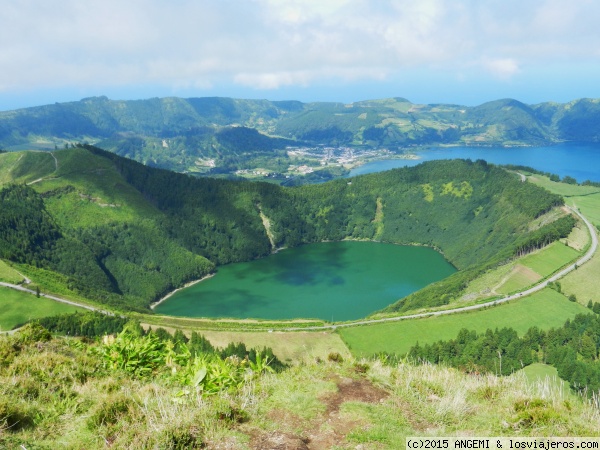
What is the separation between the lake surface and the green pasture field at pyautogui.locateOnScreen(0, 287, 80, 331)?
39672 mm

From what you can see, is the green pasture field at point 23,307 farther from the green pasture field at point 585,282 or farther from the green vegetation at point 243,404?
the green pasture field at point 585,282

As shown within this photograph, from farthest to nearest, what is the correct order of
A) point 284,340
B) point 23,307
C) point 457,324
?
point 23,307, point 457,324, point 284,340

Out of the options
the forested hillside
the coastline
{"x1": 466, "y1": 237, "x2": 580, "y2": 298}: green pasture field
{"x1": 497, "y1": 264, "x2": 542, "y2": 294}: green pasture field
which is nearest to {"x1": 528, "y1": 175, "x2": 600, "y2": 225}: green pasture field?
the forested hillside

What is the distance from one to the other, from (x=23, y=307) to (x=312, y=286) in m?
89.9

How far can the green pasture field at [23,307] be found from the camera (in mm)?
97188

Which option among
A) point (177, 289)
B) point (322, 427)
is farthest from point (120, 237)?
point (322, 427)

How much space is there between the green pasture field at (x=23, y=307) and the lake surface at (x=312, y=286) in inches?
1562

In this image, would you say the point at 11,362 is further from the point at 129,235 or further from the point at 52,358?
the point at 129,235

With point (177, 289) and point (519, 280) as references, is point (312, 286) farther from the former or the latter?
point (519, 280)

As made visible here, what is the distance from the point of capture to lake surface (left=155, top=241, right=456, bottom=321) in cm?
13500

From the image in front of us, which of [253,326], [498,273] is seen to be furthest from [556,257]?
[253,326]

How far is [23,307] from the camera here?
4003 inches

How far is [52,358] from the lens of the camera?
→ 16.8 metres

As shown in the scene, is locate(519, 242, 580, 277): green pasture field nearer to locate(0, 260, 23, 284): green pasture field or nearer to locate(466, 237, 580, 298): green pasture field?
locate(466, 237, 580, 298): green pasture field
